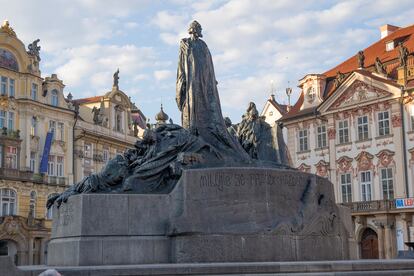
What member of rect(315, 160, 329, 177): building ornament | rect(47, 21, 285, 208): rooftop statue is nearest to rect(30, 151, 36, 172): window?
rect(315, 160, 329, 177): building ornament

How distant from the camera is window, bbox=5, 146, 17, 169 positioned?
3800cm

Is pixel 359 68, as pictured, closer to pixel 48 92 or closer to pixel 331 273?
pixel 48 92

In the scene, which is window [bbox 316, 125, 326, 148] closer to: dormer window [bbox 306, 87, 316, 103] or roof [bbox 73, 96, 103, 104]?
dormer window [bbox 306, 87, 316, 103]

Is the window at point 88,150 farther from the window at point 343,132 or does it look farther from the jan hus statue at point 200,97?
the jan hus statue at point 200,97

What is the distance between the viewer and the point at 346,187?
34.9m

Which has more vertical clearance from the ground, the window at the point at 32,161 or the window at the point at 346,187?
the window at the point at 32,161

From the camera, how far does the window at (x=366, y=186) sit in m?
33.7

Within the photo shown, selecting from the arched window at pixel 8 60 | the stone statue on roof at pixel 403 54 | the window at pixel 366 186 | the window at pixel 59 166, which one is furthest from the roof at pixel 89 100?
the stone statue on roof at pixel 403 54

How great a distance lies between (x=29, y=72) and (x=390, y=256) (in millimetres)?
22702

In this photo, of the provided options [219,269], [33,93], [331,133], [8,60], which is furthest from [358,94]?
[219,269]

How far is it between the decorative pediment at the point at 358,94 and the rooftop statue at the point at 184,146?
23.0m

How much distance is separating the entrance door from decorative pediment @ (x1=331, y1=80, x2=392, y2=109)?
6576 mm

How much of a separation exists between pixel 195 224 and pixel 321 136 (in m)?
27.9

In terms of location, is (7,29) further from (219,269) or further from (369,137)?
(219,269)
